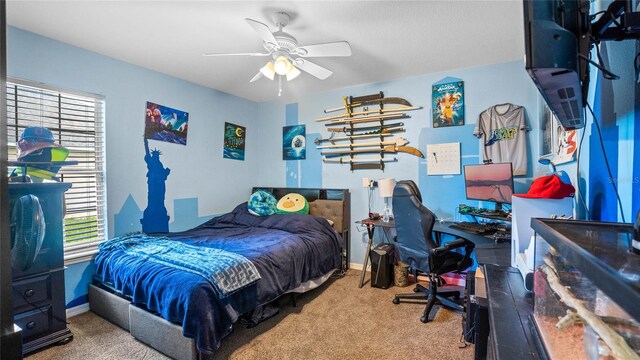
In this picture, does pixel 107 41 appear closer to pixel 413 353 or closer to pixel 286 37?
pixel 286 37

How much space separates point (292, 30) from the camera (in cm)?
228

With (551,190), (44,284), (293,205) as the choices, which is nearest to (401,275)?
(293,205)

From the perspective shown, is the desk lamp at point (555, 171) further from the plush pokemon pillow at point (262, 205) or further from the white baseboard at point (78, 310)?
the white baseboard at point (78, 310)

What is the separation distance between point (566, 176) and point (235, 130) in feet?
12.8

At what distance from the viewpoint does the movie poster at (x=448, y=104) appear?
10.3 ft

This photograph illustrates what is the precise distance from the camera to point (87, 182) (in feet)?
8.78

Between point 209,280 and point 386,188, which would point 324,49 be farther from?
point 209,280

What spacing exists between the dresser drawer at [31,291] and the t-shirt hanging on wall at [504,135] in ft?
13.7

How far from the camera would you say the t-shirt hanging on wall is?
2.80 meters

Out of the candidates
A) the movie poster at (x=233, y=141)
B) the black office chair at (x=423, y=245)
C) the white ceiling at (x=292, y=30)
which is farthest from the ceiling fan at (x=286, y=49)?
the movie poster at (x=233, y=141)

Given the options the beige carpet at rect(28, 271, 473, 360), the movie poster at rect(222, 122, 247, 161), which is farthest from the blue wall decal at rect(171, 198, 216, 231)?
the beige carpet at rect(28, 271, 473, 360)

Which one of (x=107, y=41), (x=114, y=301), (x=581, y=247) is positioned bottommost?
(x=114, y=301)

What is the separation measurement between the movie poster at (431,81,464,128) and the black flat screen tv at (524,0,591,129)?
2476 millimetres

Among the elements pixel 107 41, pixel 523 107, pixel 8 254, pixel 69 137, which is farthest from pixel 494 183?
pixel 69 137
